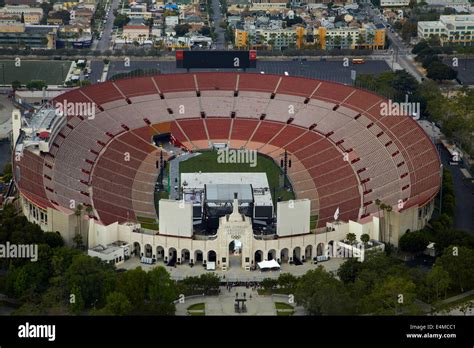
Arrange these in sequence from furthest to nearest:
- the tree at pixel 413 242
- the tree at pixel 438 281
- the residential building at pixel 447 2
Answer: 1. the residential building at pixel 447 2
2. the tree at pixel 413 242
3. the tree at pixel 438 281

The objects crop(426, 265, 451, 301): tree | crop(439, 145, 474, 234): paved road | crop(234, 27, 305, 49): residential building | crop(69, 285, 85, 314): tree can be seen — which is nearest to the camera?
crop(69, 285, 85, 314): tree

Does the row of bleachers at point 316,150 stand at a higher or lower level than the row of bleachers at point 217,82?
lower

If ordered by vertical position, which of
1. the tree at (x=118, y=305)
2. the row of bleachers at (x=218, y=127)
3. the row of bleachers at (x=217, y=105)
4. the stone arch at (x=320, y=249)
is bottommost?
the stone arch at (x=320, y=249)

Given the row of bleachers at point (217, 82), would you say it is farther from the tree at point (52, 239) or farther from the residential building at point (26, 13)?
the residential building at point (26, 13)

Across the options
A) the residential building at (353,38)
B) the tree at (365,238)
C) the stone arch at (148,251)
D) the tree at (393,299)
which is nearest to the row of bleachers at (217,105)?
the stone arch at (148,251)

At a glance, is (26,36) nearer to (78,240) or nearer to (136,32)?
(136,32)

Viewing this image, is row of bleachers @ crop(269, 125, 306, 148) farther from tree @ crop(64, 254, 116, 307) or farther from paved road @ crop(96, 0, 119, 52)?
paved road @ crop(96, 0, 119, 52)

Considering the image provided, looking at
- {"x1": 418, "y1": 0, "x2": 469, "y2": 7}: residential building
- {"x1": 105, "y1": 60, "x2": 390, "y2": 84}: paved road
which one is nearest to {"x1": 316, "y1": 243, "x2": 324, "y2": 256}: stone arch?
{"x1": 105, "y1": 60, "x2": 390, "y2": 84}: paved road
